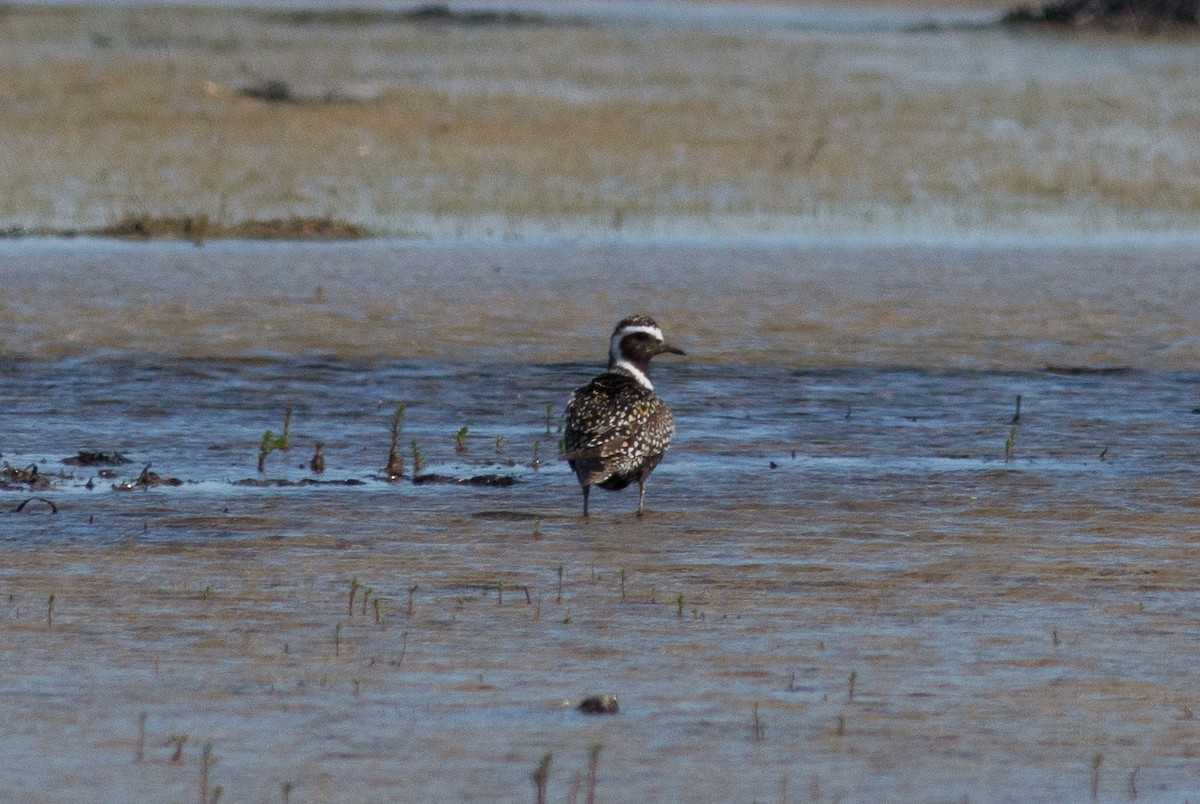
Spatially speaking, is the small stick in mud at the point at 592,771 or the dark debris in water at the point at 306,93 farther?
the dark debris in water at the point at 306,93

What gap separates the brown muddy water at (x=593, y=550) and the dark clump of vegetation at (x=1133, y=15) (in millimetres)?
26347

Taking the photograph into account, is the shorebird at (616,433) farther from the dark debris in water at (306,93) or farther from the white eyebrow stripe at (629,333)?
the dark debris in water at (306,93)

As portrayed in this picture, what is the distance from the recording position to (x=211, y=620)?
8258 millimetres

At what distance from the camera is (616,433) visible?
10477 mm

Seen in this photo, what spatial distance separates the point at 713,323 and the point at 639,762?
1015cm

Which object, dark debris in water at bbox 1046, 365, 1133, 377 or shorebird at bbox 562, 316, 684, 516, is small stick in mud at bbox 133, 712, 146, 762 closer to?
shorebird at bbox 562, 316, 684, 516

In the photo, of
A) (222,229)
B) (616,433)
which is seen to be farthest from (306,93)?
(616,433)

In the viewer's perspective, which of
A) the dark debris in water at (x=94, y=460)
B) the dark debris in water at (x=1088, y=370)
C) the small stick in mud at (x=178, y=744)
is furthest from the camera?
the dark debris in water at (x=1088, y=370)

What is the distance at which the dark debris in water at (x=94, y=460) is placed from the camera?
1141cm

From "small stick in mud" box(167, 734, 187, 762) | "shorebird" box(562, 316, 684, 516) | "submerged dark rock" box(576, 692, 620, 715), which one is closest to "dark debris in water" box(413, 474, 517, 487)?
"shorebird" box(562, 316, 684, 516)

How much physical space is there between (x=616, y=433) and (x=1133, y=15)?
35.1 metres

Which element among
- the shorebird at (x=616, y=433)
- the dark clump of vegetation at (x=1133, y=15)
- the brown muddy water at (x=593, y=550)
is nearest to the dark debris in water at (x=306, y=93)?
the brown muddy water at (x=593, y=550)

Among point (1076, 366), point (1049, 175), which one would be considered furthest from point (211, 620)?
point (1049, 175)

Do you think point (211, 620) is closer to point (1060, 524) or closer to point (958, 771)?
point (958, 771)
